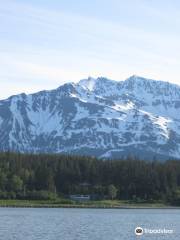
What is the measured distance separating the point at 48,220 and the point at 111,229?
20801mm

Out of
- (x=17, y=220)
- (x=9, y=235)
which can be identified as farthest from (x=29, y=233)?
(x=17, y=220)

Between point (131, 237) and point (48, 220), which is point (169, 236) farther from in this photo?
point (48, 220)

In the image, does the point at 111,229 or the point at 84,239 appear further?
the point at 111,229

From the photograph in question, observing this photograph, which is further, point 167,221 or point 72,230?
point 167,221

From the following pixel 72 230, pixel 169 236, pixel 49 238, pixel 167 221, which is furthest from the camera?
pixel 167 221

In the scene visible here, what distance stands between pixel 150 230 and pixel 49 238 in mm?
22348

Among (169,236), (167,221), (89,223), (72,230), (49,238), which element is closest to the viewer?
(49,238)

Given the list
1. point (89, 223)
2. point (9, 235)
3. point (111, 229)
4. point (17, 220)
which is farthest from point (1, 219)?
point (9, 235)

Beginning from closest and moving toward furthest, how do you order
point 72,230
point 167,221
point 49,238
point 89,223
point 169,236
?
point 49,238
point 169,236
point 72,230
point 89,223
point 167,221

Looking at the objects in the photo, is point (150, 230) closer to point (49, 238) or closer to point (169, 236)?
point (169, 236)

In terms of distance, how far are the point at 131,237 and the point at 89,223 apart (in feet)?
96.7

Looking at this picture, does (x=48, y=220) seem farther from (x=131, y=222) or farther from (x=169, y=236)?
(x=169, y=236)

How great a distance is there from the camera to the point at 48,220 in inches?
5359

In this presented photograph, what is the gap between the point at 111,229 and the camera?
11881 centimetres
